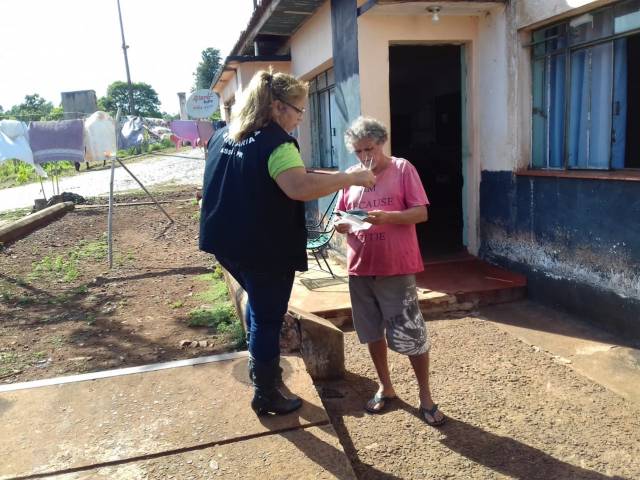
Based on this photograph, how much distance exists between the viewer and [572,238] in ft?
15.3

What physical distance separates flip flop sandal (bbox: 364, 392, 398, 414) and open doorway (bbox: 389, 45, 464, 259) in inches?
188

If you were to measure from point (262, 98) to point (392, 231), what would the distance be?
3.39 feet

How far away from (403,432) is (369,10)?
398 centimetres

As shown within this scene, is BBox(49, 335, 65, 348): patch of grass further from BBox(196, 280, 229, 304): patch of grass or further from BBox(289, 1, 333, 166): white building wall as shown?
BBox(289, 1, 333, 166): white building wall

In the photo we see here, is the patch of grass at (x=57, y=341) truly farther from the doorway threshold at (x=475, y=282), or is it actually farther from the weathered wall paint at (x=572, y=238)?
the weathered wall paint at (x=572, y=238)

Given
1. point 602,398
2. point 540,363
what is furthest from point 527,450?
point 540,363

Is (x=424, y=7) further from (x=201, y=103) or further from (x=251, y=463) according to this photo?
(x=201, y=103)

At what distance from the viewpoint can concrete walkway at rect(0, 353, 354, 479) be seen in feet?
7.88

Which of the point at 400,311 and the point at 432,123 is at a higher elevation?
the point at 432,123

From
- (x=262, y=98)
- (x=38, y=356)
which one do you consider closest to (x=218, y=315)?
(x=38, y=356)

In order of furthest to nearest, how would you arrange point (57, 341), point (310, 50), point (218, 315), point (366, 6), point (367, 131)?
point (310, 50) < point (366, 6) < point (218, 315) < point (57, 341) < point (367, 131)

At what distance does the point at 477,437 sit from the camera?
2.98 meters

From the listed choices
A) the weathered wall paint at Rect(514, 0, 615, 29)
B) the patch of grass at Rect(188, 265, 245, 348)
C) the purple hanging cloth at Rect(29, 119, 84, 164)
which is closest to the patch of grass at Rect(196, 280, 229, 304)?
the patch of grass at Rect(188, 265, 245, 348)

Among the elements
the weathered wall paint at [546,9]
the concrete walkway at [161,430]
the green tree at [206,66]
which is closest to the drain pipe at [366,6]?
the weathered wall paint at [546,9]
